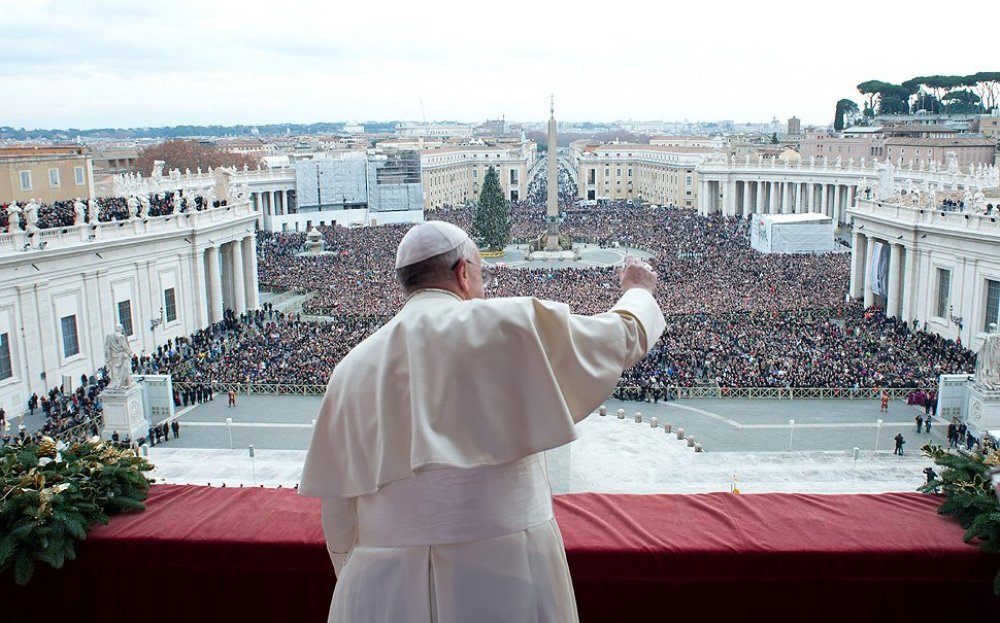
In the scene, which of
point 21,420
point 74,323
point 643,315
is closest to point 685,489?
point 643,315

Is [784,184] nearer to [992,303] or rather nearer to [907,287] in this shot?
[907,287]

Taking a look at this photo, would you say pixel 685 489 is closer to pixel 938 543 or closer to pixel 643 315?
pixel 938 543

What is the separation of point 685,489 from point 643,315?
13262 millimetres

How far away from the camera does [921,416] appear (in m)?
23.6

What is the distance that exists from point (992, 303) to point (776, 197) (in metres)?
46.2

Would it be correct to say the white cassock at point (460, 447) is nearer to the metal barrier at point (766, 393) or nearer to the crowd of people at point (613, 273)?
the metal barrier at point (766, 393)

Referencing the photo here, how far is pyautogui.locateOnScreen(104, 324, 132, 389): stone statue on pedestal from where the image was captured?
2223 cm

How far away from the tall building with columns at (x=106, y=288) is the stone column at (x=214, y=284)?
0.04m

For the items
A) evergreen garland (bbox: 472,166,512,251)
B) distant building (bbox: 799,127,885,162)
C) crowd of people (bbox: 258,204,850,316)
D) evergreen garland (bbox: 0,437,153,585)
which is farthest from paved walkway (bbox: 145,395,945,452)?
distant building (bbox: 799,127,885,162)

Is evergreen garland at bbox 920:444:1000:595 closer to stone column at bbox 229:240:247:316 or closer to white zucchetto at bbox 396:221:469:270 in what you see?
white zucchetto at bbox 396:221:469:270

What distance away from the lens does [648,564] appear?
403cm

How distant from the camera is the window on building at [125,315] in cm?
3091

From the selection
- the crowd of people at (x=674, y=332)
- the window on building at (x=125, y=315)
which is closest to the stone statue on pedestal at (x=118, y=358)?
the crowd of people at (x=674, y=332)

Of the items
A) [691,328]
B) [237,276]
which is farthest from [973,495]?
[237,276]
